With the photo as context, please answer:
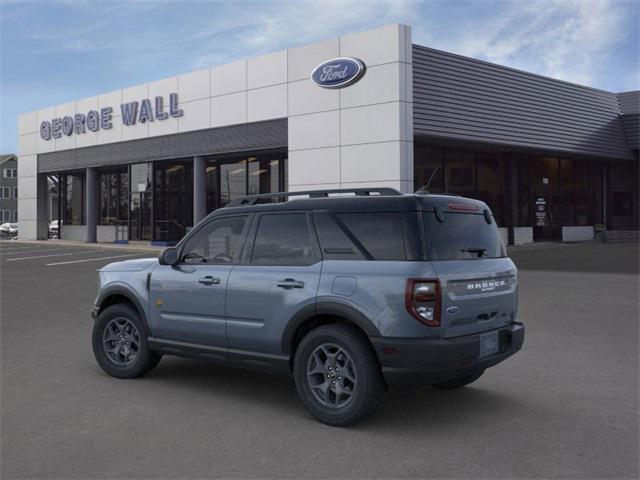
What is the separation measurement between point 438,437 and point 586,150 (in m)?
→ 27.1

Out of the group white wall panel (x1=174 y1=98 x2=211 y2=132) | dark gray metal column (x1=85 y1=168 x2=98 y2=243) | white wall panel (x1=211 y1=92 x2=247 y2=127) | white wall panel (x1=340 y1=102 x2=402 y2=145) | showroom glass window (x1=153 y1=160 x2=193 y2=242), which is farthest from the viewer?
dark gray metal column (x1=85 y1=168 x2=98 y2=243)

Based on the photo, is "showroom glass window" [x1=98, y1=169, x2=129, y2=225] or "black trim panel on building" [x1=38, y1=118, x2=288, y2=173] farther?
"showroom glass window" [x1=98, y1=169, x2=129, y2=225]

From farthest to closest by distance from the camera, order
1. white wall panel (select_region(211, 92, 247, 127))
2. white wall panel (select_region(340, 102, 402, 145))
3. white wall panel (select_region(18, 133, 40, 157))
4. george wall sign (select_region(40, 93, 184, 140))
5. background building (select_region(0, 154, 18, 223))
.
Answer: background building (select_region(0, 154, 18, 223))
white wall panel (select_region(18, 133, 40, 157))
george wall sign (select_region(40, 93, 184, 140))
white wall panel (select_region(211, 92, 247, 127))
white wall panel (select_region(340, 102, 402, 145))

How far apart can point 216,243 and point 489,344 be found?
8.36ft

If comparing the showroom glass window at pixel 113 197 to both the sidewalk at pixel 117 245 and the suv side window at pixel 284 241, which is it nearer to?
the sidewalk at pixel 117 245

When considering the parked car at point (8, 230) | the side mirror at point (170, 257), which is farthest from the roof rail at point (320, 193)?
the parked car at point (8, 230)

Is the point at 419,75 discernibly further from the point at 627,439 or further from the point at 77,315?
the point at 627,439

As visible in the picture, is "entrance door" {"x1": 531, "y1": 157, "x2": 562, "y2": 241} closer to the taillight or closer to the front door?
the front door

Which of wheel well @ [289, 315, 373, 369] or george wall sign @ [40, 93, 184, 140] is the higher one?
george wall sign @ [40, 93, 184, 140]

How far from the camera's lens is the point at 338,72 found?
21.8 m

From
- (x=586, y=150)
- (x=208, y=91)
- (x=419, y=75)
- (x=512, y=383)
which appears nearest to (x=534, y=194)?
(x=586, y=150)

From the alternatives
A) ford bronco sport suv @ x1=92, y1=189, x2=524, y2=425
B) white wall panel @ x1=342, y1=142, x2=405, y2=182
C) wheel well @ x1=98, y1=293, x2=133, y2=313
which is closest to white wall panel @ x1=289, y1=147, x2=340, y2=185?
white wall panel @ x1=342, y1=142, x2=405, y2=182

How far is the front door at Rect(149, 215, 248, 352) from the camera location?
5.69 m

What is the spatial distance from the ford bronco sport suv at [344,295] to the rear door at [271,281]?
1 cm
